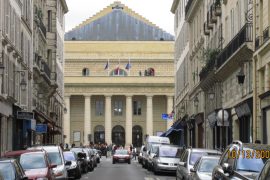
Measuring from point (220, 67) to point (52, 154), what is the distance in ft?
60.5

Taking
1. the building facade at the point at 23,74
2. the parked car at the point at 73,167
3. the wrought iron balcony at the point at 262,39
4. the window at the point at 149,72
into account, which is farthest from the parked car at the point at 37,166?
the window at the point at 149,72

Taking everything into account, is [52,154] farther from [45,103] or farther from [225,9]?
[45,103]

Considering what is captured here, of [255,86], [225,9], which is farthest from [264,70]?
[225,9]

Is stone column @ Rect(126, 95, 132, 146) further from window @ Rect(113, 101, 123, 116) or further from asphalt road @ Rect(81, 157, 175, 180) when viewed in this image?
asphalt road @ Rect(81, 157, 175, 180)

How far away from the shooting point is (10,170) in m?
17.1

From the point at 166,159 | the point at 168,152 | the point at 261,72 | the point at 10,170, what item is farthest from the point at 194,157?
the point at 168,152

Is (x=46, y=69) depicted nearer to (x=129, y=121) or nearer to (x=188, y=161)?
(x=188, y=161)

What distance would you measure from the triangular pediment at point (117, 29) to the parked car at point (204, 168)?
323 feet

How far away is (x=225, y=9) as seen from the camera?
155ft

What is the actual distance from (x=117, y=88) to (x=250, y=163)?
100 metres

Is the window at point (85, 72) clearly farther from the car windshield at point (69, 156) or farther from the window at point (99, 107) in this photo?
the car windshield at point (69, 156)

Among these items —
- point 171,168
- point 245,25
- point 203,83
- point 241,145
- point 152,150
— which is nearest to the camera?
point 241,145

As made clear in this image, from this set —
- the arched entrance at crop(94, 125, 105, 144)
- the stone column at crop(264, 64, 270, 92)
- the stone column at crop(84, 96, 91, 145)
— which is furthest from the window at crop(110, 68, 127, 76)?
the stone column at crop(264, 64, 270, 92)

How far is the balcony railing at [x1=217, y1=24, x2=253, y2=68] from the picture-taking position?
3706 cm
